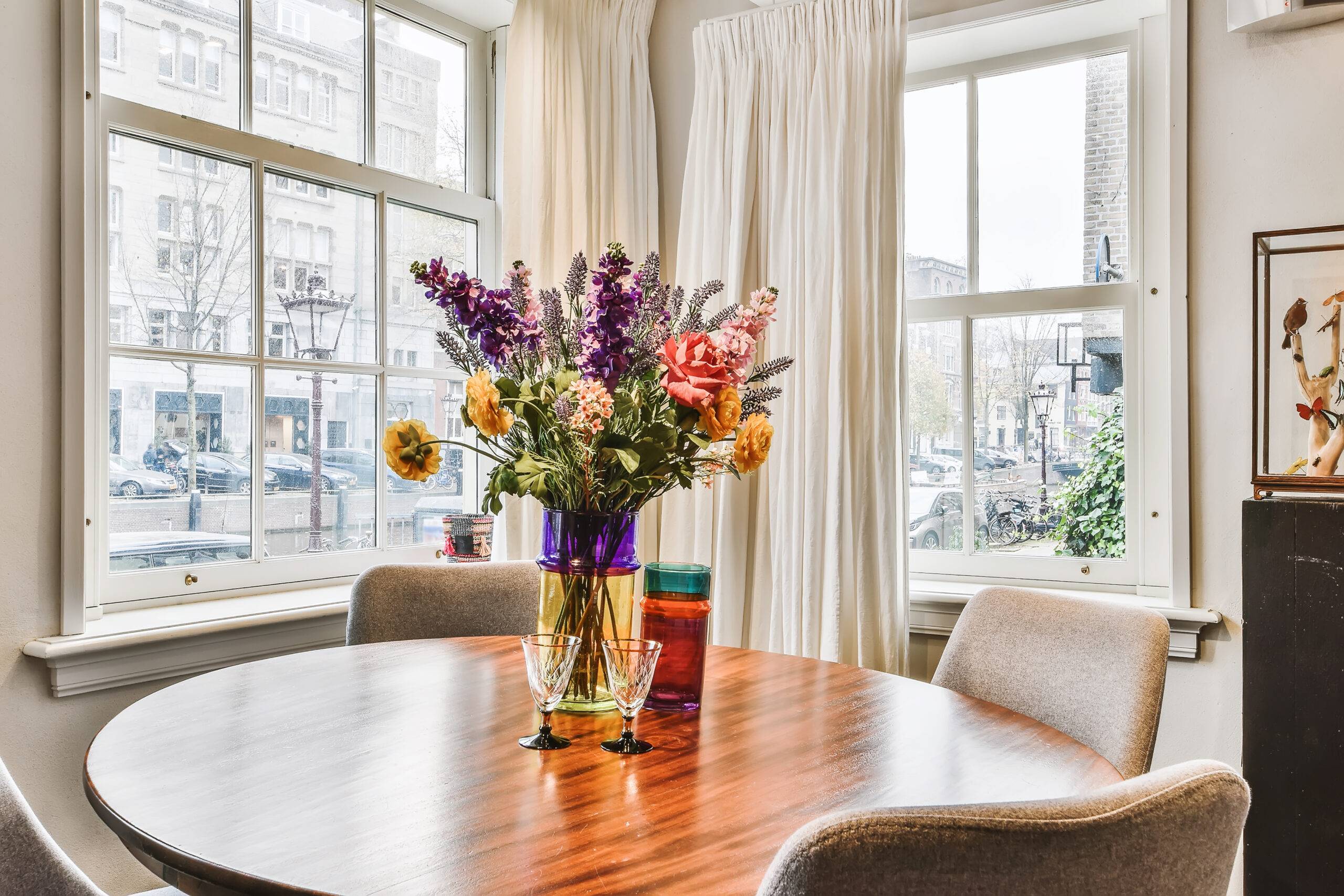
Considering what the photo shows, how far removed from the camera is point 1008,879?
538mm

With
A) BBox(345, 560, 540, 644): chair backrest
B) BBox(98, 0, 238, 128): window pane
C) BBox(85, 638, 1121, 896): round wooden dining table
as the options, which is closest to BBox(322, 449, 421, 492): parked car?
BBox(345, 560, 540, 644): chair backrest

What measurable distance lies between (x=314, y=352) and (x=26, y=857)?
181cm

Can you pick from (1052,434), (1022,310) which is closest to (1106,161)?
(1022,310)

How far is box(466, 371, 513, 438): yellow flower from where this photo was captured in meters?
1.16

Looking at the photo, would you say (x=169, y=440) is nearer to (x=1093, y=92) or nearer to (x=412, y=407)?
(x=412, y=407)

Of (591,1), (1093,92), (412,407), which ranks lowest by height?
(412,407)

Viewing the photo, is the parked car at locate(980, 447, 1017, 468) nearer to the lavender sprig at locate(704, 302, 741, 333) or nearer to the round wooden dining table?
the round wooden dining table

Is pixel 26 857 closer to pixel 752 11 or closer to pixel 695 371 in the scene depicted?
pixel 695 371

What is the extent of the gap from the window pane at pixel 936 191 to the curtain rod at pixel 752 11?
0.46 meters

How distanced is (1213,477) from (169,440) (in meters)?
2.45

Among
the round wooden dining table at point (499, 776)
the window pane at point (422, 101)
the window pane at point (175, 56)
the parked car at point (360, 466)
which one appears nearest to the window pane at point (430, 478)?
the parked car at point (360, 466)

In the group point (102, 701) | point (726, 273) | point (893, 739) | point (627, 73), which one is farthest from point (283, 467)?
point (893, 739)

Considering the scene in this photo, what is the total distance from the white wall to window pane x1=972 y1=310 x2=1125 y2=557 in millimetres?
327

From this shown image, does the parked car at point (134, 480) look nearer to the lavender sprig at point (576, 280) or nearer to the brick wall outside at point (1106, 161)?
the lavender sprig at point (576, 280)
